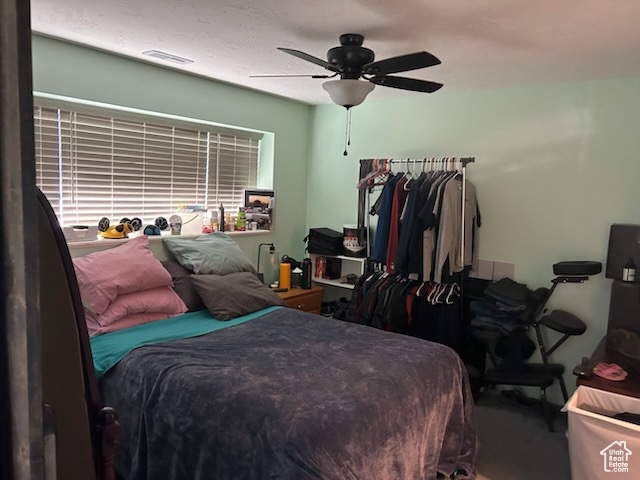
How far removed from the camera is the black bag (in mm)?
4379

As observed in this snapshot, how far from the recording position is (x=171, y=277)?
3.34 m

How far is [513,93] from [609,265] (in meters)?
1.45

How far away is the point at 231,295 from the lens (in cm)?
326

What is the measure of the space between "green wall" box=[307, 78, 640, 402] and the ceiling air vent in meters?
1.85

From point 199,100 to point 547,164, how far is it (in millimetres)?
2750

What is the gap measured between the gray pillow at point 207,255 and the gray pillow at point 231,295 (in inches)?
4.3

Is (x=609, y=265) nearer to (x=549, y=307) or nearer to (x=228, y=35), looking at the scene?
(x=549, y=307)

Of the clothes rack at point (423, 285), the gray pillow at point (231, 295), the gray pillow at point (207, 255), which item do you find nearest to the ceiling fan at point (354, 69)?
the clothes rack at point (423, 285)

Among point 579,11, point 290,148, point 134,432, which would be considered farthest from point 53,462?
point 290,148

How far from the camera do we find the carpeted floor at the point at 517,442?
8.79ft

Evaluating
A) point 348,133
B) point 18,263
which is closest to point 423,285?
point 348,133

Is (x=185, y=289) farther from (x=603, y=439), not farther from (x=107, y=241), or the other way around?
(x=603, y=439)

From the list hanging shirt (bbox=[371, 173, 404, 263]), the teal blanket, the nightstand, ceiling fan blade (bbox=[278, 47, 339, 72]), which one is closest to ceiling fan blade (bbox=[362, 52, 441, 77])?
ceiling fan blade (bbox=[278, 47, 339, 72])

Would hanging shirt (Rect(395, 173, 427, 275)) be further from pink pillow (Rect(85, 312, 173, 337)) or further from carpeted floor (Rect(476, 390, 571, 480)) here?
pink pillow (Rect(85, 312, 173, 337))
